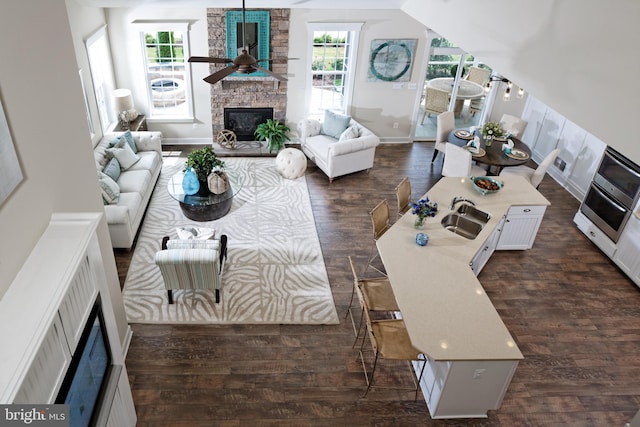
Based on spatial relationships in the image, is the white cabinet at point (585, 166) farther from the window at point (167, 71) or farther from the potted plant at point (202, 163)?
the window at point (167, 71)

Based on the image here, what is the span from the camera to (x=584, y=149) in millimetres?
8594

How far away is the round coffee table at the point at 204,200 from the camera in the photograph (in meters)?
7.26

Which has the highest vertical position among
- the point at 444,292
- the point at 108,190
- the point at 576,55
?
the point at 576,55

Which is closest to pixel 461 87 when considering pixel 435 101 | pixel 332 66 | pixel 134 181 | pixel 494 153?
pixel 435 101

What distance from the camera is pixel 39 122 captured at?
3.29m

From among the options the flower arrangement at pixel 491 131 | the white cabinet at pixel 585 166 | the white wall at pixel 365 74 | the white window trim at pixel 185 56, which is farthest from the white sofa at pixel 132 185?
the white cabinet at pixel 585 166

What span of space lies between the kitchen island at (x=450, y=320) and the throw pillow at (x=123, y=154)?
4.60m

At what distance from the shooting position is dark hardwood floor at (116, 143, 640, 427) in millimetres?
4871

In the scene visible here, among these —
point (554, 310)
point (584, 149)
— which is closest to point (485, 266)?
point (554, 310)

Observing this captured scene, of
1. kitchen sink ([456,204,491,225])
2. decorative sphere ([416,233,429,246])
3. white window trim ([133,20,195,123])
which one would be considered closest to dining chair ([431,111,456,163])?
kitchen sink ([456,204,491,225])

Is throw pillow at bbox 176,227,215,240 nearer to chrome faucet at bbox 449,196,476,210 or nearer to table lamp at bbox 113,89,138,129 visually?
chrome faucet at bbox 449,196,476,210

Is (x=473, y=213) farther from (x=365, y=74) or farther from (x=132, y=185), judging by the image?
(x=132, y=185)

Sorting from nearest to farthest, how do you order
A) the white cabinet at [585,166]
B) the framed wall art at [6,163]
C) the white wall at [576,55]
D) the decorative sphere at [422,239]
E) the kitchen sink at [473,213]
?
the white wall at [576,55] < the framed wall art at [6,163] < the decorative sphere at [422,239] < the kitchen sink at [473,213] < the white cabinet at [585,166]

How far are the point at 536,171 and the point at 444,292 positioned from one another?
13.6 feet
